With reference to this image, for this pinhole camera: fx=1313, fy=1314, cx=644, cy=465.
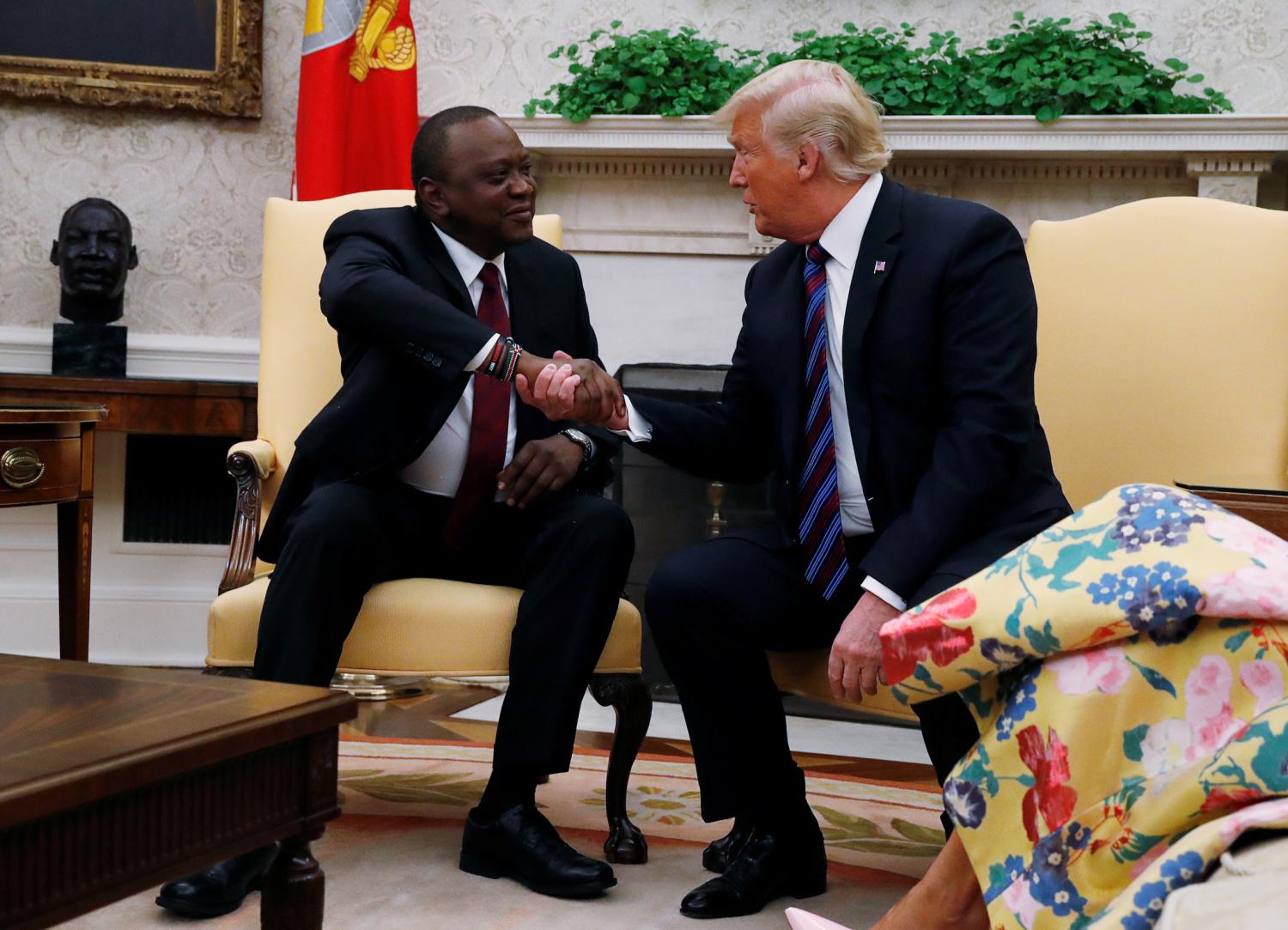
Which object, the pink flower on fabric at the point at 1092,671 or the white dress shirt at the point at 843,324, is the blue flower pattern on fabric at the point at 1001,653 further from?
the white dress shirt at the point at 843,324

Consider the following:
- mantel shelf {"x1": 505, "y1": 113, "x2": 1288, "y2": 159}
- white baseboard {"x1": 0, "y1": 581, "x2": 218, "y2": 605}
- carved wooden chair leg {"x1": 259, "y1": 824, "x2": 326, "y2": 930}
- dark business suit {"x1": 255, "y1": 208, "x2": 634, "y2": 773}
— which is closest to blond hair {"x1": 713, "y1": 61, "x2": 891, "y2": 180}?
dark business suit {"x1": 255, "y1": 208, "x2": 634, "y2": 773}

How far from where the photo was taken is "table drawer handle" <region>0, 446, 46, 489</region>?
8.15 feet

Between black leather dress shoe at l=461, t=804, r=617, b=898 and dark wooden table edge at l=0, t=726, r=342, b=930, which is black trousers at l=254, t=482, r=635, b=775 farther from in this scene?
dark wooden table edge at l=0, t=726, r=342, b=930

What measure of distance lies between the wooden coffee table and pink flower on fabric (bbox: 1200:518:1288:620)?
2.94 ft

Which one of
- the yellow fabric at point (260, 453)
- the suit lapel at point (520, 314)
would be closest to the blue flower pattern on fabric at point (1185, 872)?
the suit lapel at point (520, 314)

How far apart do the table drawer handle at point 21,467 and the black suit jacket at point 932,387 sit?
1.42 m

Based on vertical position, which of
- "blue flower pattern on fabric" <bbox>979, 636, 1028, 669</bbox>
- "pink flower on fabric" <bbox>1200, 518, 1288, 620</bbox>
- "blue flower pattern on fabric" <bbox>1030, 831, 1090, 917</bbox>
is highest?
"pink flower on fabric" <bbox>1200, 518, 1288, 620</bbox>

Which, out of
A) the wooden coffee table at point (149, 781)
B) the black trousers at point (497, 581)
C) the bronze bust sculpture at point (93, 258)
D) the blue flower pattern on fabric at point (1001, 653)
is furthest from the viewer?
the bronze bust sculpture at point (93, 258)

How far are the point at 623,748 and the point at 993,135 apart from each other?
209cm

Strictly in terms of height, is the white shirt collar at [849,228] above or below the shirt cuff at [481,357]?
above

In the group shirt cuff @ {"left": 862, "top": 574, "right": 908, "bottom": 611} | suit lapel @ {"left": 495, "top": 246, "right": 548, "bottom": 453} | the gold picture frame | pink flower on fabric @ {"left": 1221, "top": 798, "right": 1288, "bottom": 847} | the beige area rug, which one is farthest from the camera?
the gold picture frame

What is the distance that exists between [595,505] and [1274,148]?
2.23 meters

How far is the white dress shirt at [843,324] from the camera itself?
2.06 meters

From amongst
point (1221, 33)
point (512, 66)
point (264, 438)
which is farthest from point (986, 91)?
point (264, 438)
